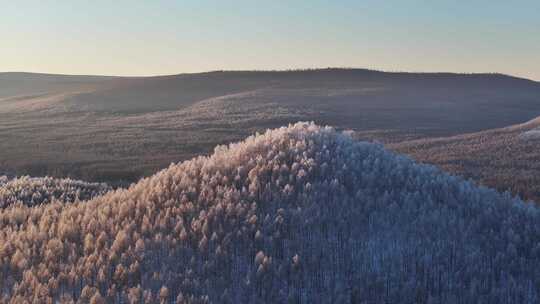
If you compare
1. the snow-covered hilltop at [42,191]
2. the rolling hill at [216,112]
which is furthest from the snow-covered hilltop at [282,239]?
the rolling hill at [216,112]

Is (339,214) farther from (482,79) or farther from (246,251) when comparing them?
(482,79)

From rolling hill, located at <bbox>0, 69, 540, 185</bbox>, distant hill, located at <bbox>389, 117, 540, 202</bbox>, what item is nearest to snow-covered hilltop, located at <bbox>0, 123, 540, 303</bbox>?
distant hill, located at <bbox>389, 117, 540, 202</bbox>

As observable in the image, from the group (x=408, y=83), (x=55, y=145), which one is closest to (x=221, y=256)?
(x=55, y=145)

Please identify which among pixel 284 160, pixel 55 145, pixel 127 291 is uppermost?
pixel 284 160

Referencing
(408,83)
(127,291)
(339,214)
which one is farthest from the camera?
(408,83)

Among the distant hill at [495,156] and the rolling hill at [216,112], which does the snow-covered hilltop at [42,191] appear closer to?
the rolling hill at [216,112]

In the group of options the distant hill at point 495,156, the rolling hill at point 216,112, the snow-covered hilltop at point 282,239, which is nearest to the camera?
the snow-covered hilltop at point 282,239

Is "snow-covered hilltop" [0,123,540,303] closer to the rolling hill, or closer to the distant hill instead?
the distant hill
